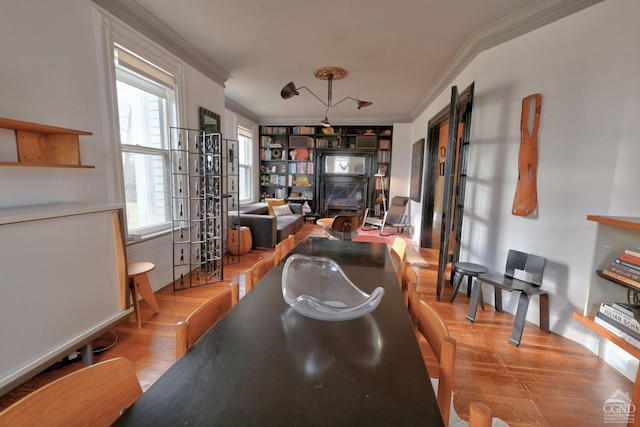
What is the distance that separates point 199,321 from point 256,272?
480mm

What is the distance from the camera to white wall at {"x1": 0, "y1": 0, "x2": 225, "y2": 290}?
162cm

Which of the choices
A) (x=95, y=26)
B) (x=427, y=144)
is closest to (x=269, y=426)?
(x=95, y=26)

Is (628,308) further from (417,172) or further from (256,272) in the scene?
(417,172)

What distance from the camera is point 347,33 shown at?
2.70 m

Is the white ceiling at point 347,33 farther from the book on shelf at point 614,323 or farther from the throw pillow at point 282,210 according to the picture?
the throw pillow at point 282,210

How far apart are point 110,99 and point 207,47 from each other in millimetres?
1319

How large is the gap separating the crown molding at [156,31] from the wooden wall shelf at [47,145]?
1.10 m

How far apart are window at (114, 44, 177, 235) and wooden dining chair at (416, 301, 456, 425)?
105 inches

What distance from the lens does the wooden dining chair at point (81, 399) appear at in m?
0.57

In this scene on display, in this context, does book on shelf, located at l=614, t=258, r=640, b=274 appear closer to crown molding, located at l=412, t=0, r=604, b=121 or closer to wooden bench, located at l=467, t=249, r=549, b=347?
wooden bench, located at l=467, t=249, r=549, b=347

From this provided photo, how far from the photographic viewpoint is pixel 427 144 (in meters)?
4.79

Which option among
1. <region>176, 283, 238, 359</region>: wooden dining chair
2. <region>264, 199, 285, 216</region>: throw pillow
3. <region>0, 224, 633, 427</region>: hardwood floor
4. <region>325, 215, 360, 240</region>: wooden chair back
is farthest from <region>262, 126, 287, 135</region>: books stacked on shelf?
<region>176, 283, 238, 359</region>: wooden dining chair

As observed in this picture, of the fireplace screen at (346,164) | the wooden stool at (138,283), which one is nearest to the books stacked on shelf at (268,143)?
the fireplace screen at (346,164)

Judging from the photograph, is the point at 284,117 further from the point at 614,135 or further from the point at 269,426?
the point at 269,426
